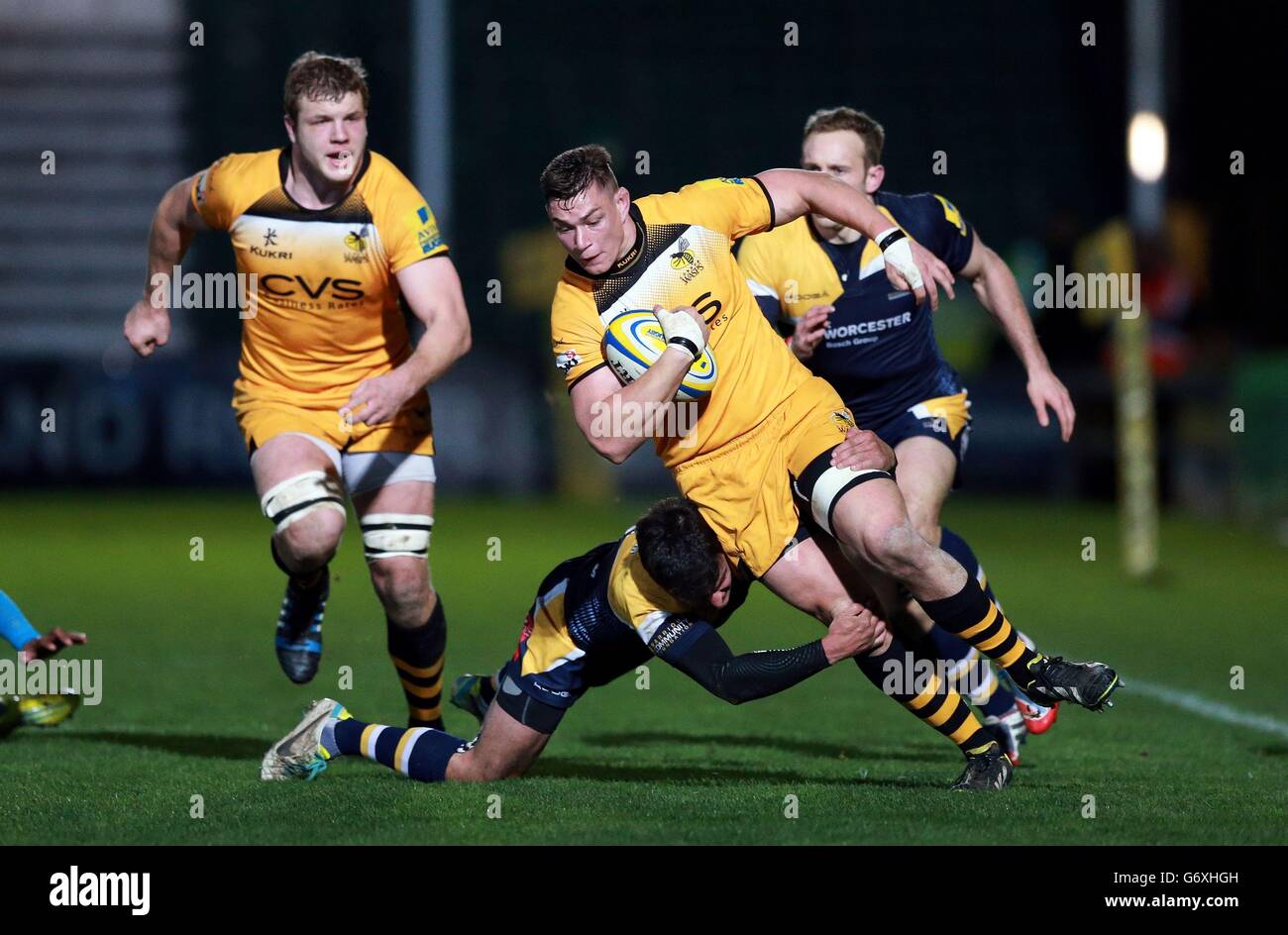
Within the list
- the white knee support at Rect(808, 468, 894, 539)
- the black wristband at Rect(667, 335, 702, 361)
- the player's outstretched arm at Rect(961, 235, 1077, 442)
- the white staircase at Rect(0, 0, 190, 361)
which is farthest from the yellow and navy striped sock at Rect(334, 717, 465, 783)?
the white staircase at Rect(0, 0, 190, 361)

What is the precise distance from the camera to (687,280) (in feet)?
20.3

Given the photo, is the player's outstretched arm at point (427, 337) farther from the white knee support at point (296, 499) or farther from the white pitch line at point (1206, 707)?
the white pitch line at point (1206, 707)

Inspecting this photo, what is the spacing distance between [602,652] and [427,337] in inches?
53.8

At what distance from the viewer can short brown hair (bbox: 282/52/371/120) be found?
264 inches

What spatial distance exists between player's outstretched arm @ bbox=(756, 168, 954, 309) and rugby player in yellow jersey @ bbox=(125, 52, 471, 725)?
1256mm

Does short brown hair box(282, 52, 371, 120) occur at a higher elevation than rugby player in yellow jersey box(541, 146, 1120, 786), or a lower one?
higher

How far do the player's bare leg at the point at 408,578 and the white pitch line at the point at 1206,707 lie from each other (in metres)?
3.42

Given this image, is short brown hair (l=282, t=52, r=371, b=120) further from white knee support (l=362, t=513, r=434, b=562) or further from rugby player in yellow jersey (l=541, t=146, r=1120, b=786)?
white knee support (l=362, t=513, r=434, b=562)

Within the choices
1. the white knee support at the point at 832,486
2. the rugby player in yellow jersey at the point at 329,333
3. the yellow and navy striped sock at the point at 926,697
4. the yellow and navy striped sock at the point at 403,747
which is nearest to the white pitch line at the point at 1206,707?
the yellow and navy striped sock at the point at 926,697

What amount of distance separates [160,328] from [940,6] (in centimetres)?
2193

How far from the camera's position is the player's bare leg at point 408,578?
282 inches
